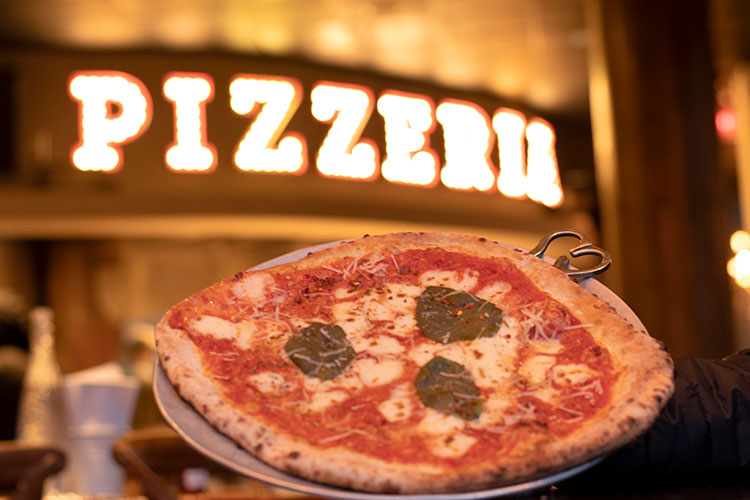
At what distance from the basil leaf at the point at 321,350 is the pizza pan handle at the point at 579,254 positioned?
0.80 feet

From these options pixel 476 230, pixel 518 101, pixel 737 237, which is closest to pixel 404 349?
pixel 476 230

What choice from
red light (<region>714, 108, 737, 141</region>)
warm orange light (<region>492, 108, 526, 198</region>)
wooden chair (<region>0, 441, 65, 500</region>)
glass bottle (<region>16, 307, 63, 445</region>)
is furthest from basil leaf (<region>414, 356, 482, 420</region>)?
red light (<region>714, 108, 737, 141</region>)

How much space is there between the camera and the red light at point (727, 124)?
20.5 ft

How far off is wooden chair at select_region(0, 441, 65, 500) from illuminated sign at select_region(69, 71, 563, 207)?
3477mm

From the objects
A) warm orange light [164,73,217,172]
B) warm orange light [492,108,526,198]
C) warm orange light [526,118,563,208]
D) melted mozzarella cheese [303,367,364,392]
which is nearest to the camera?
melted mozzarella cheese [303,367,364,392]

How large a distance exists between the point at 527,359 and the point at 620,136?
9.06 ft

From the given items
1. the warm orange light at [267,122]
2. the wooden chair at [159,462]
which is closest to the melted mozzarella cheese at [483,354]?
the wooden chair at [159,462]

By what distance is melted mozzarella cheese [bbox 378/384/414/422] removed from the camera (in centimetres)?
76

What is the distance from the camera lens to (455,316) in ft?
2.94

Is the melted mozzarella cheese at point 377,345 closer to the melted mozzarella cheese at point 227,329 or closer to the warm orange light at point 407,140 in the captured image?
the melted mozzarella cheese at point 227,329

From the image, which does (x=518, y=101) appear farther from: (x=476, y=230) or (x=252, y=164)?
(x=252, y=164)

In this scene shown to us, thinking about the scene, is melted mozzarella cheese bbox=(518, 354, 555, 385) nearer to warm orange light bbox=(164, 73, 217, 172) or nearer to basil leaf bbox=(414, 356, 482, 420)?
basil leaf bbox=(414, 356, 482, 420)

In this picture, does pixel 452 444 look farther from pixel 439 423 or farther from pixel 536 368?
pixel 536 368

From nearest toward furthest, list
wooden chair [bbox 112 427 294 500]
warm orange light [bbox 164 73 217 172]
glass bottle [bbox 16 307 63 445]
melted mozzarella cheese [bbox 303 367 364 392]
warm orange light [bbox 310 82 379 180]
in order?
melted mozzarella cheese [bbox 303 367 364 392]
wooden chair [bbox 112 427 294 500]
glass bottle [bbox 16 307 63 445]
warm orange light [bbox 164 73 217 172]
warm orange light [bbox 310 82 379 180]
